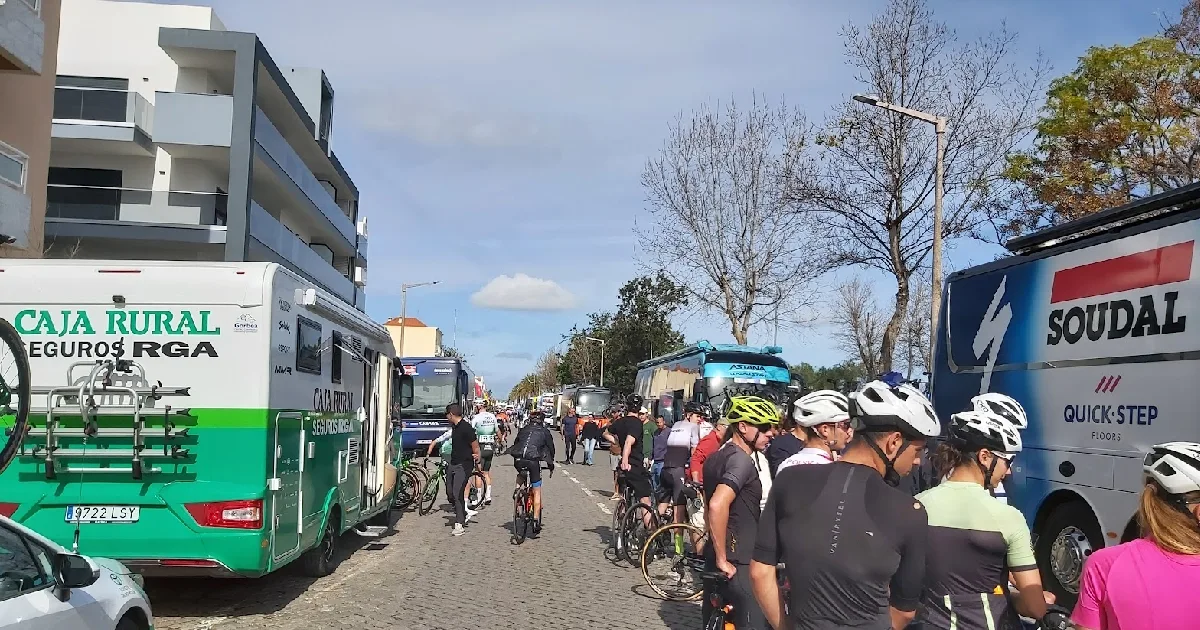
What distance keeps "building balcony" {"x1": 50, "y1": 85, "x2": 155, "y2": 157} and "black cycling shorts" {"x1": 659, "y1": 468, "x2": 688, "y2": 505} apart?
22.6m

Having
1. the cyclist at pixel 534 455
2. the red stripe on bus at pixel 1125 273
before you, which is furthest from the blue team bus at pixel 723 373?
the red stripe on bus at pixel 1125 273

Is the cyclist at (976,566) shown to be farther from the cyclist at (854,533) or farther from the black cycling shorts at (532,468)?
the black cycling shorts at (532,468)

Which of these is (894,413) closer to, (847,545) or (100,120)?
(847,545)

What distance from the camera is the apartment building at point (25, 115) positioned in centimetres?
1725

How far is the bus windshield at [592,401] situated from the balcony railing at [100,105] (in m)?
29.6

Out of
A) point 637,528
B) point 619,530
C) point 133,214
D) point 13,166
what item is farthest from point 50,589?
point 133,214

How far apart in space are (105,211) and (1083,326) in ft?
89.7

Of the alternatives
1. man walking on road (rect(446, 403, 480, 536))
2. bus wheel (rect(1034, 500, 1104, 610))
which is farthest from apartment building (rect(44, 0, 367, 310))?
bus wheel (rect(1034, 500, 1104, 610))

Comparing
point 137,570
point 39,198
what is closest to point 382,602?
point 137,570

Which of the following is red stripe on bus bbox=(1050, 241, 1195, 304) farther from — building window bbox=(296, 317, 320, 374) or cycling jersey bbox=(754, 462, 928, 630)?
building window bbox=(296, 317, 320, 374)

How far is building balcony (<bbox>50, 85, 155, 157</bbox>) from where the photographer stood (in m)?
27.2

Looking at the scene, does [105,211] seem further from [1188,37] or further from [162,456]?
[1188,37]

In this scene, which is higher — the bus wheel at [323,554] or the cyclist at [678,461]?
the cyclist at [678,461]

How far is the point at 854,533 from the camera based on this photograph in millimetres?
3273
